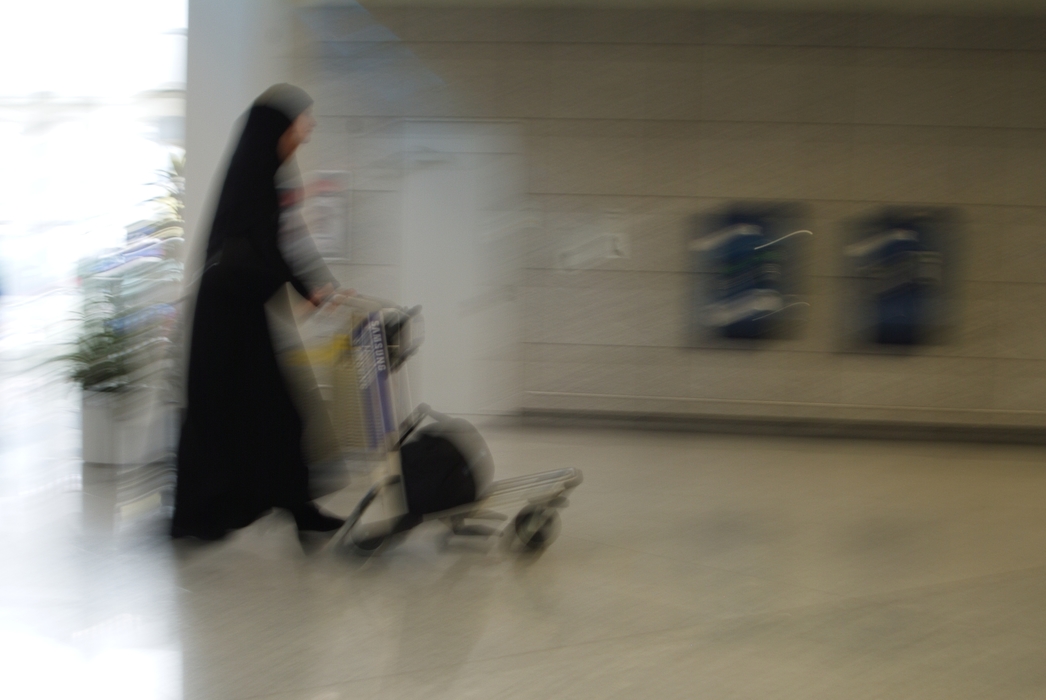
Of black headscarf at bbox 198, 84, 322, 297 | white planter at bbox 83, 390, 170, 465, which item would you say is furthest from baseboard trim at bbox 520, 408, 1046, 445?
black headscarf at bbox 198, 84, 322, 297

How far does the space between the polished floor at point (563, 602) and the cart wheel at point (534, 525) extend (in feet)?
0.30

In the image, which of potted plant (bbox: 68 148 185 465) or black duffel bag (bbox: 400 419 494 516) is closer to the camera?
black duffel bag (bbox: 400 419 494 516)

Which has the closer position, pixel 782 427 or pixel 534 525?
pixel 534 525

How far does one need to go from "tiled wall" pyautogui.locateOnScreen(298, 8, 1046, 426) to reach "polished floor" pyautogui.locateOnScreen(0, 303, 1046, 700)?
2.07 meters

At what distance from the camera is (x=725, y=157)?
22.0 ft

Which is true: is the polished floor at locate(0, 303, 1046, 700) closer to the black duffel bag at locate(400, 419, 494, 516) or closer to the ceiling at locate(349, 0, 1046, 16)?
the black duffel bag at locate(400, 419, 494, 516)

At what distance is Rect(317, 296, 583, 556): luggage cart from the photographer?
314 cm

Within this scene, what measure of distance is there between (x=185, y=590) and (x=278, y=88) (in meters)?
1.88

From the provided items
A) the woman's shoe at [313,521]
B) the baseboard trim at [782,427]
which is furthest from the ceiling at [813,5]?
the woman's shoe at [313,521]

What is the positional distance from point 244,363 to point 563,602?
4.95 feet

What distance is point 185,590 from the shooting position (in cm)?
288

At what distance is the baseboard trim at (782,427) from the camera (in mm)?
6637

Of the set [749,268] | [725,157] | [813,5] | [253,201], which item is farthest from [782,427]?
[253,201]

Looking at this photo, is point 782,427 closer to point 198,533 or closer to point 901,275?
point 901,275
